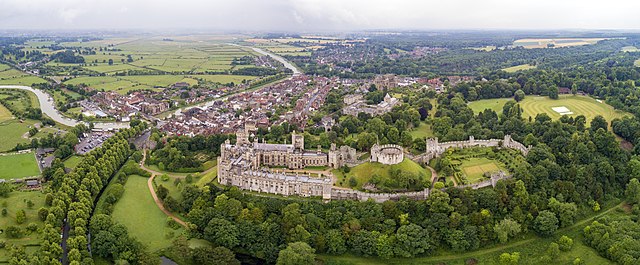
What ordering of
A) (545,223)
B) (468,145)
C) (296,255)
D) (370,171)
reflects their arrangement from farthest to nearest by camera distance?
1. (468,145)
2. (370,171)
3. (545,223)
4. (296,255)

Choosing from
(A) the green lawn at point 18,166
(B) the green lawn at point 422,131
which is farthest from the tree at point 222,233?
(B) the green lawn at point 422,131

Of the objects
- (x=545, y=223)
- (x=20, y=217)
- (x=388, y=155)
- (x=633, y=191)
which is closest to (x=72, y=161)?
(x=20, y=217)

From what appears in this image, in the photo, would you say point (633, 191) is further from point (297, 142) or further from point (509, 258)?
point (297, 142)

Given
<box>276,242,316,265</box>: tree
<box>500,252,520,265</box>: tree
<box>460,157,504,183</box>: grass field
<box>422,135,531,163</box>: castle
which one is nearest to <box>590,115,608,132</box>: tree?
<box>422,135,531,163</box>: castle

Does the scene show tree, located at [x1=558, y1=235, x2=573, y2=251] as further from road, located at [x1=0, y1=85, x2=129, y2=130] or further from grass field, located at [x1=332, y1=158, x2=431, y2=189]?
road, located at [x1=0, y1=85, x2=129, y2=130]

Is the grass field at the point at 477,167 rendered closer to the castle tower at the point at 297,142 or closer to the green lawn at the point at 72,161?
the castle tower at the point at 297,142

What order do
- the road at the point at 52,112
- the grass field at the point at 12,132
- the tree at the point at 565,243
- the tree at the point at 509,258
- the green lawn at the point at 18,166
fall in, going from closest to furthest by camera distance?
the tree at the point at 509,258 < the tree at the point at 565,243 < the green lawn at the point at 18,166 < the grass field at the point at 12,132 < the road at the point at 52,112
